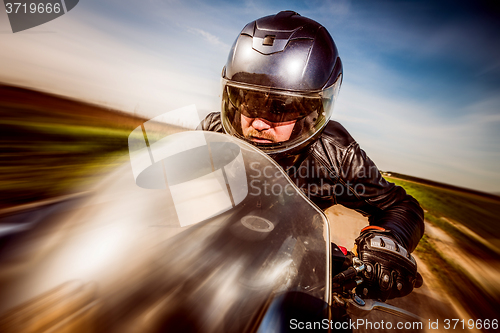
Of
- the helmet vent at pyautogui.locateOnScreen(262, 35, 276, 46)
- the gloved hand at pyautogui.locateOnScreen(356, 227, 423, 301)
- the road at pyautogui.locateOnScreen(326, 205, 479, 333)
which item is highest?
the helmet vent at pyautogui.locateOnScreen(262, 35, 276, 46)

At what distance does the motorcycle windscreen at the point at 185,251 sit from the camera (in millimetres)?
394

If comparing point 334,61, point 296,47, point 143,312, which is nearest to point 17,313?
point 143,312

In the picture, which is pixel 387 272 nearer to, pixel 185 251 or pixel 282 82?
pixel 185 251

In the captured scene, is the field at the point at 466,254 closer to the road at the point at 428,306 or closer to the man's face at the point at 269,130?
the road at the point at 428,306

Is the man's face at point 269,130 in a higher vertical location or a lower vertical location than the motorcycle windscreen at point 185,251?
higher

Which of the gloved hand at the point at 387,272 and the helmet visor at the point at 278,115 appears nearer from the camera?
the gloved hand at the point at 387,272

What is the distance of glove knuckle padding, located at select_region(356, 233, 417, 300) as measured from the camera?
0.97 m

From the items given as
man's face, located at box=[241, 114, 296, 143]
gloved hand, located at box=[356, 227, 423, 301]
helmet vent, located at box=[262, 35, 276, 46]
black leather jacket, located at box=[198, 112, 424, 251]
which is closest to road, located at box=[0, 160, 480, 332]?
gloved hand, located at box=[356, 227, 423, 301]

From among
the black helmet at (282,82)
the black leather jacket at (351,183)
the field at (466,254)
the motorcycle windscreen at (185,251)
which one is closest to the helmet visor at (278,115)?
the black helmet at (282,82)

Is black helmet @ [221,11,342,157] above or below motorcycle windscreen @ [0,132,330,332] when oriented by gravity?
above

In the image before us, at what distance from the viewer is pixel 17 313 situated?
34 centimetres

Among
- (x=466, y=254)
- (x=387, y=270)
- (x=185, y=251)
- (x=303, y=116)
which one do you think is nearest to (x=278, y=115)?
(x=303, y=116)

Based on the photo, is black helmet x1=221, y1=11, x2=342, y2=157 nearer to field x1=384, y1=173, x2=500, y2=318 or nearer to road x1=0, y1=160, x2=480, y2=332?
road x1=0, y1=160, x2=480, y2=332

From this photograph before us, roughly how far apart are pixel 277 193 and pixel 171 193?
41 centimetres
